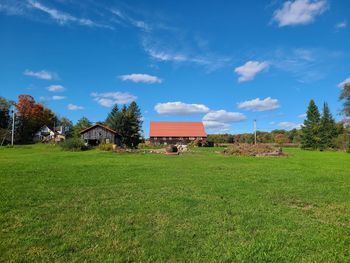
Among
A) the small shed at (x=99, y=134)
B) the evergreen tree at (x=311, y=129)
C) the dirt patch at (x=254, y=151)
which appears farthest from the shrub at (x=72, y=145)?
the evergreen tree at (x=311, y=129)

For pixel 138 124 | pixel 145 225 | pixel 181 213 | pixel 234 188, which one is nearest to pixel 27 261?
pixel 145 225

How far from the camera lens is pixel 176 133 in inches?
3054

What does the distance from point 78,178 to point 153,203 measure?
5.00 meters

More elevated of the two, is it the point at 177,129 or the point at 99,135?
the point at 177,129

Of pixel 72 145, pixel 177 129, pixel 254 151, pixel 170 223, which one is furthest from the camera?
pixel 177 129

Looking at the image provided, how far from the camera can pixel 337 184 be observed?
10852 millimetres

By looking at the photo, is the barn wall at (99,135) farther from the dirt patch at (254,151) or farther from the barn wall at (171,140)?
the dirt patch at (254,151)

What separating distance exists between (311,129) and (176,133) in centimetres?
3295

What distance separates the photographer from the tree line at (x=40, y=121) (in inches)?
2406

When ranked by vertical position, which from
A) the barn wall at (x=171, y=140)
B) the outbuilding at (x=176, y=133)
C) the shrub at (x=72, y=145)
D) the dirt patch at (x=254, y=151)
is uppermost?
the outbuilding at (x=176, y=133)

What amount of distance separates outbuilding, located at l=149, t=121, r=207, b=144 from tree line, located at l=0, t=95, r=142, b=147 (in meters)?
10.9

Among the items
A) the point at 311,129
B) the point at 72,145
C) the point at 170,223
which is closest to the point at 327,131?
the point at 311,129

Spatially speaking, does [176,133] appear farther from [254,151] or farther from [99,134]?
[254,151]

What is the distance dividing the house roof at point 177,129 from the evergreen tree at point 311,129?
81.6 feet
